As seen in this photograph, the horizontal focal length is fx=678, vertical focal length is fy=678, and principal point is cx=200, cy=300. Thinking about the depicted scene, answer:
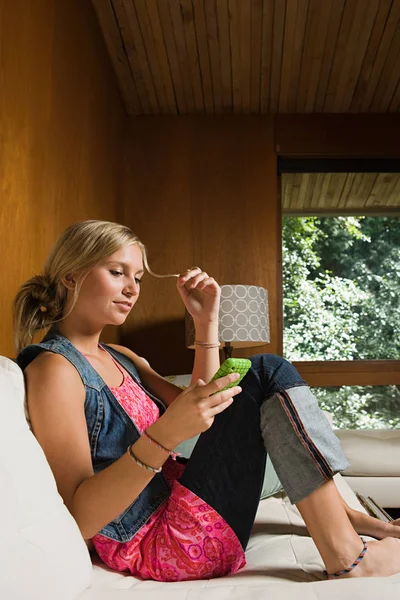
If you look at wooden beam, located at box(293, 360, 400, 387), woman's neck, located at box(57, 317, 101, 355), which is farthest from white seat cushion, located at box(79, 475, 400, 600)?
wooden beam, located at box(293, 360, 400, 387)

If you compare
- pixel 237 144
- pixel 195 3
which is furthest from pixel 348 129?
pixel 195 3

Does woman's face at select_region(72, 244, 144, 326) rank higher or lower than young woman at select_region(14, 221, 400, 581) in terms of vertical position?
higher

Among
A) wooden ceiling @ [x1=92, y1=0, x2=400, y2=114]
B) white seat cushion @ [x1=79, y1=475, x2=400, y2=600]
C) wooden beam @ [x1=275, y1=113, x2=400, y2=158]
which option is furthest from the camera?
wooden beam @ [x1=275, y1=113, x2=400, y2=158]

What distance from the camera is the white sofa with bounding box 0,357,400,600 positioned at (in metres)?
0.90

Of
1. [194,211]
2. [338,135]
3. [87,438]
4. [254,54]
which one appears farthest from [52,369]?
[338,135]

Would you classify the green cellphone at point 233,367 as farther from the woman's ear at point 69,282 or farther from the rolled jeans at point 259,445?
the woman's ear at point 69,282

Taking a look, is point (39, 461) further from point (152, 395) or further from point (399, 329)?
point (399, 329)

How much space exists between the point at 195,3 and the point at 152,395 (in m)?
2.32

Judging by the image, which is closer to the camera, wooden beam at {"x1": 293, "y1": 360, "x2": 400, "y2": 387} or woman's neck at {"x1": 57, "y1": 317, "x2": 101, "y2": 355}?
woman's neck at {"x1": 57, "y1": 317, "x2": 101, "y2": 355}

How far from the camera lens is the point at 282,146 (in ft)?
14.6

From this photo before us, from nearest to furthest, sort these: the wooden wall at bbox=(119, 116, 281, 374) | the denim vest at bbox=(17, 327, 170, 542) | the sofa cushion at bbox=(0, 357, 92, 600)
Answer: the sofa cushion at bbox=(0, 357, 92, 600)
the denim vest at bbox=(17, 327, 170, 542)
the wooden wall at bbox=(119, 116, 281, 374)

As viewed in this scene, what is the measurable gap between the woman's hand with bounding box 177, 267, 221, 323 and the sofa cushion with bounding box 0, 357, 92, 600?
1.85ft

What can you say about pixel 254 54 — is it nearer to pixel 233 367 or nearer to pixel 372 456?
pixel 372 456

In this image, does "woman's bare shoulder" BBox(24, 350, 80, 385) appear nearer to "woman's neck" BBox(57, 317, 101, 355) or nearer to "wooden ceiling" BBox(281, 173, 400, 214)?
"woman's neck" BBox(57, 317, 101, 355)
